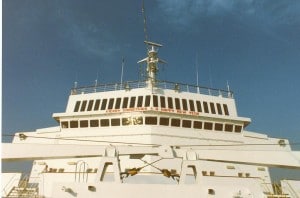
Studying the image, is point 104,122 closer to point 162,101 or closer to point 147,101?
point 147,101

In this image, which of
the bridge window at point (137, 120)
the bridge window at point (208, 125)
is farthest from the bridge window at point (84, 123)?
the bridge window at point (208, 125)

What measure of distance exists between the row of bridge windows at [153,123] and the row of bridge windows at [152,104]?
4.19 feet

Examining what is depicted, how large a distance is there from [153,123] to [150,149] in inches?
254

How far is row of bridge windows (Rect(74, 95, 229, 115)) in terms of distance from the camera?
20.5 metres

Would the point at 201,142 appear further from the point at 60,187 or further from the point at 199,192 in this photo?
the point at 60,187

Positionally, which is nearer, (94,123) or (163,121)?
(163,121)

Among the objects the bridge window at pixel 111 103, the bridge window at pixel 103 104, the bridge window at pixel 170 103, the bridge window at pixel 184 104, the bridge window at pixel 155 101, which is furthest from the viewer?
the bridge window at pixel 103 104

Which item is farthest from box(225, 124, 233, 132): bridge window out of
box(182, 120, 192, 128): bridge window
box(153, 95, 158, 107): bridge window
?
box(153, 95, 158, 107): bridge window

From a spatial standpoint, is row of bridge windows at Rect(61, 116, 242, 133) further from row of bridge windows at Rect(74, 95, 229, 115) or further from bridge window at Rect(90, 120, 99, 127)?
row of bridge windows at Rect(74, 95, 229, 115)

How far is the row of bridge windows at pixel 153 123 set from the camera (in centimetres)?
1909

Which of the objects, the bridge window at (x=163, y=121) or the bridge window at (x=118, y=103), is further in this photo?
the bridge window at (x=118, y=103)

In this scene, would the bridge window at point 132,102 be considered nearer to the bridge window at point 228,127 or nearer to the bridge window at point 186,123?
the bridge window at point 186,123

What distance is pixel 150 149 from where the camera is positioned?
1260 cm

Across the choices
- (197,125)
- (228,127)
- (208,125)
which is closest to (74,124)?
(197,125)
